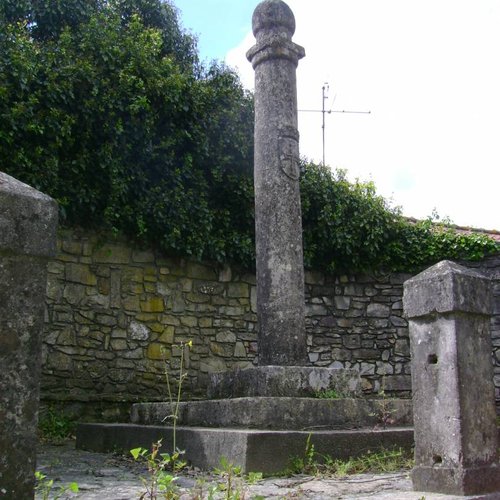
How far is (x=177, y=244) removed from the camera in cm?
879

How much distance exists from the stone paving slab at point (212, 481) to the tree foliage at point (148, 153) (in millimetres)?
3843

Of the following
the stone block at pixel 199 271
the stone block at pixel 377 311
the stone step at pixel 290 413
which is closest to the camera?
the stone step at pixel 290 413

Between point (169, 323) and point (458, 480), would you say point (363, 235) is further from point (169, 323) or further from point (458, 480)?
point (458, 480)

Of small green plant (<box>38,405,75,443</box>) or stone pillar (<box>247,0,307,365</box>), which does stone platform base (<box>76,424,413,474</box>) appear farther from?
small green plant (<box>38,405,75,443</box>)

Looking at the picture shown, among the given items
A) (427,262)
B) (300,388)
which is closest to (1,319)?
(300,388)

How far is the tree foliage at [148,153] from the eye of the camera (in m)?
7.92

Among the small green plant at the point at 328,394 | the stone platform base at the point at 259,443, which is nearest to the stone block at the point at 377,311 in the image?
the small green plant at the point at 328,394

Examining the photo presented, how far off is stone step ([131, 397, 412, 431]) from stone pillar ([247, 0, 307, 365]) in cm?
65

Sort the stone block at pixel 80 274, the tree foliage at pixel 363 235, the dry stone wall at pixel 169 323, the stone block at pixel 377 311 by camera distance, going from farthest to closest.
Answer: the stone block at pixel 377 311 → the tree foliage at pixel 363 235 → the stone block at pixel 80 274 → the dry stone wall at pixel 169 323

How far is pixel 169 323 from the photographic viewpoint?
8828 millimetres

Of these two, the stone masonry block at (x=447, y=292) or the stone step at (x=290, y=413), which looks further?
the stone step at (x=290, y=413)

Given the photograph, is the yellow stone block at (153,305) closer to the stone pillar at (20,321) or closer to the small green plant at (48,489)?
the small green plant at (48,489)

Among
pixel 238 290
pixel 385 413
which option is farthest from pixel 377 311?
pixel 385 413

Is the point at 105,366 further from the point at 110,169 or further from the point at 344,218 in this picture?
the point at 344,218
